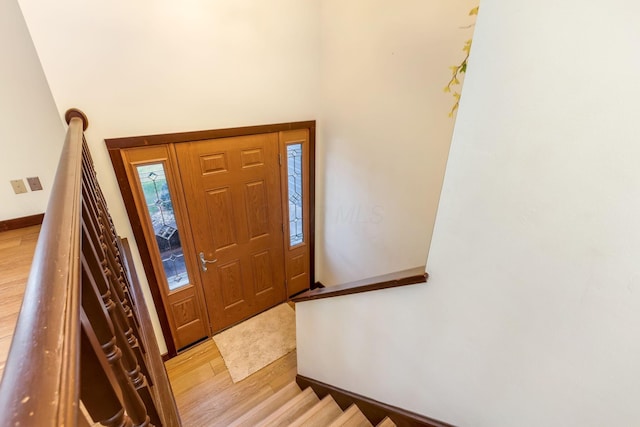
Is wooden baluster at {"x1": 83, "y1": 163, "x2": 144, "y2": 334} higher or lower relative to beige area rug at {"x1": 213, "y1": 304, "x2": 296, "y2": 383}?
higher

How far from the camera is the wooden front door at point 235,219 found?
240 centimetres

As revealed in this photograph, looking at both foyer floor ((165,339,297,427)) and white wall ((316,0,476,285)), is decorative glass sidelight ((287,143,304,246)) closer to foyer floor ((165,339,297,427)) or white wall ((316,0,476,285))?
white wall ((316,0,476,285))

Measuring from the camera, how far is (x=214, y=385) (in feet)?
8.34

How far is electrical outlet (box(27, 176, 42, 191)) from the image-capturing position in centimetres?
223

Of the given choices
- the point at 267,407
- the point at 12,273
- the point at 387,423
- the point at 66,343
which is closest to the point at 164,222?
the point at 12,273

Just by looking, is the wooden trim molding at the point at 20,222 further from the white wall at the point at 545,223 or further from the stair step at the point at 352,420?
the white wall at the point at 545,223

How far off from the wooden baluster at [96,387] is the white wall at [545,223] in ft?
2.95

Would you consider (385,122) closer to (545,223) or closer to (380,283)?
(380,283)

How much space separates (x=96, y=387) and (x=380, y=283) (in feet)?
3.19

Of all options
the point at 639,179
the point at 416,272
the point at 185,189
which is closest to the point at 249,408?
the point at 185,189

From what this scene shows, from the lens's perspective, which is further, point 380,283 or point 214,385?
point 214,385

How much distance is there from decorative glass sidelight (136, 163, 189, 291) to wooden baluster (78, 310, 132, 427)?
195cm

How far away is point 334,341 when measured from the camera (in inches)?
70.6

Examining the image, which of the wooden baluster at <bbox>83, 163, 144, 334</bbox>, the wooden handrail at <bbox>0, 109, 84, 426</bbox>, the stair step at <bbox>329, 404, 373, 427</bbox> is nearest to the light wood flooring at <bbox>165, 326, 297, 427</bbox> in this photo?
the stair step at <bbox>329, 404, 373, 427</bbox>
